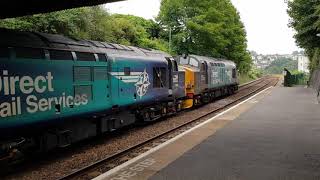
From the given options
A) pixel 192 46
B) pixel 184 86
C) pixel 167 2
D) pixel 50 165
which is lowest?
pixel 50 165

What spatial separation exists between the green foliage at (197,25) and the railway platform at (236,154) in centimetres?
2621

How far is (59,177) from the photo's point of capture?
10.1 meters

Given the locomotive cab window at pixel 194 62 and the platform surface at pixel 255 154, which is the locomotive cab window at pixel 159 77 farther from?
the locomotive cab window at pixel 194 62

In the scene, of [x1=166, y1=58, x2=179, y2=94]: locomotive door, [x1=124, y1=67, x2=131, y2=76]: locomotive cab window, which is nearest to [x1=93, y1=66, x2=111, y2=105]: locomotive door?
[x1=124, y1=67, x2=131, y2=76]: locomotive cab window

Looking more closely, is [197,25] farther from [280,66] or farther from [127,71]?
[280,66]

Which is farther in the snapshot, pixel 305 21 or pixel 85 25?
pixel 305 21

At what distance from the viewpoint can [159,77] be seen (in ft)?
64.3

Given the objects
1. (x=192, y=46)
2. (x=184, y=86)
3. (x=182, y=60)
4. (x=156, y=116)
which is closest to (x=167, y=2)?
(x=192, y=46)

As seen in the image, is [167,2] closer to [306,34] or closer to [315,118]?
[306,34]

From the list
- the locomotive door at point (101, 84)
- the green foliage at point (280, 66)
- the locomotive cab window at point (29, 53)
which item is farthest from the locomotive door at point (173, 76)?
the green foliage at point (280, 66)

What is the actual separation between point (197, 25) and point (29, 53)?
3428 centimetres

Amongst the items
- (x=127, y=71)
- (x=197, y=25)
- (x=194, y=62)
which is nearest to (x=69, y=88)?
(x=127, y=71)

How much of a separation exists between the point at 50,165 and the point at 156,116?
8672mm

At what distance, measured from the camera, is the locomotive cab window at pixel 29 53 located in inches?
405
